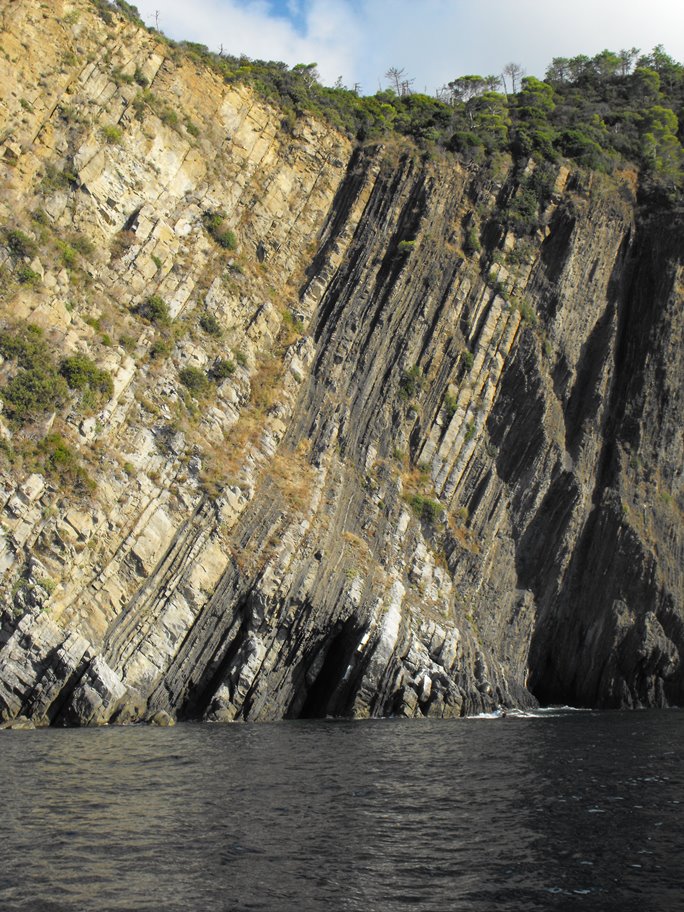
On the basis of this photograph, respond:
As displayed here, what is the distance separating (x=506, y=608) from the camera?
4081 centimetres

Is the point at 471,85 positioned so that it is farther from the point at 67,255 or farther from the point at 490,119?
the point at 67,255

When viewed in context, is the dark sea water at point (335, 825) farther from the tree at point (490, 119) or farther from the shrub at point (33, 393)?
the tree at point (490, 119)

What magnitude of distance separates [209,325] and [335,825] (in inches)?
1175

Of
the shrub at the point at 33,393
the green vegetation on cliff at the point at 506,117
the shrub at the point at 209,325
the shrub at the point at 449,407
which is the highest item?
the green vegetation on cliff at the point at 506,117

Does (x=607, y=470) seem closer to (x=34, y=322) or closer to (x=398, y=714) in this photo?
(x=398, y=714)

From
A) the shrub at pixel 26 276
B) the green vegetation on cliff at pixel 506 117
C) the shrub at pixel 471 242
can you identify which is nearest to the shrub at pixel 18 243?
the shrub at pixel 26 276

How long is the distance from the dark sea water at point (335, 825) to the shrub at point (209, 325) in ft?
71.7

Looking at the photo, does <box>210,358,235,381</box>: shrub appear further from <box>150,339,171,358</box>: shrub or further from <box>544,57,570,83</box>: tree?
<box>544,57,570,83</box>: tree

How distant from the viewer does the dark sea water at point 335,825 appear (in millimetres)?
11188

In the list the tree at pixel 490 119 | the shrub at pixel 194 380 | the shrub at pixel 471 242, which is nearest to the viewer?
the shrub at pixel 194 380

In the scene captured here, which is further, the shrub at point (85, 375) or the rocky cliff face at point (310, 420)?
the shrub at point (85, 375)

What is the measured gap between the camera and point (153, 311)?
38531mm

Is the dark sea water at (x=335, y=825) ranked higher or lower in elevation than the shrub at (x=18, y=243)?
lower

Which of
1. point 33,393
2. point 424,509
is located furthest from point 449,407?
point 33,393
